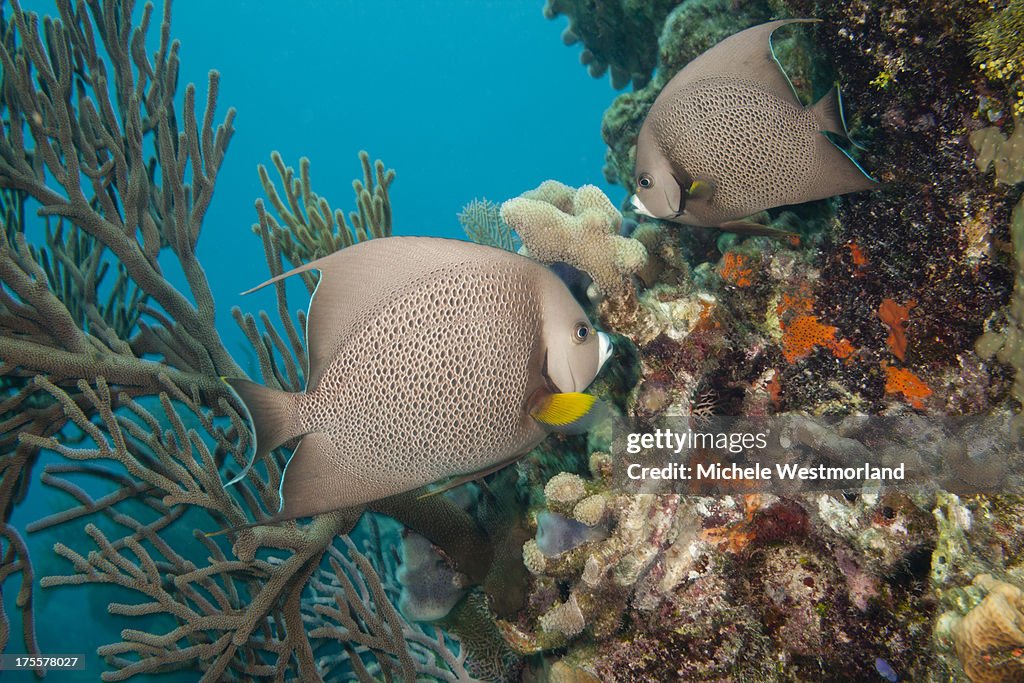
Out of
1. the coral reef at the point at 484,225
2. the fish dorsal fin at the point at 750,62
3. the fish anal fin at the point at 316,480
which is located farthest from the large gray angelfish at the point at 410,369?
the coral reef at the point at 484,225

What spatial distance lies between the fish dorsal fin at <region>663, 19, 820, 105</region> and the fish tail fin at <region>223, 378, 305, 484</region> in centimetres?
172

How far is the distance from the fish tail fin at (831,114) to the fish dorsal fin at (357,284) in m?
1.33

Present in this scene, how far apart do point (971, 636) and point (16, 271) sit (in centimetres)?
363

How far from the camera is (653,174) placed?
6.59 feet

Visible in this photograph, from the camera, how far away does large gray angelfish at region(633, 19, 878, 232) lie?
5.91 feet

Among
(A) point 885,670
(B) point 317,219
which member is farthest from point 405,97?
(A) point 885,670

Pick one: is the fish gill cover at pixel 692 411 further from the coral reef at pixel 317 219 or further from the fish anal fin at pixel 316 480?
the fish anal fin at pixel 316 480

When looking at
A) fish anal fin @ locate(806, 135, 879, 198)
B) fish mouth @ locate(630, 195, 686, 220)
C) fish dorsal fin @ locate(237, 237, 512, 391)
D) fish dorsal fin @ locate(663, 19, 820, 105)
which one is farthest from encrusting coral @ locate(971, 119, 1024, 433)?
fish dorsal fin @ locate(237, 237, 512, 391)

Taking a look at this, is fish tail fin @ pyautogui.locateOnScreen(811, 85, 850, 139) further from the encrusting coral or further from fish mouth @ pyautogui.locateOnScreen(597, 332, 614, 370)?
fish mouth @ pyautogui.locateOnScreen(597, 332, 614, 370)

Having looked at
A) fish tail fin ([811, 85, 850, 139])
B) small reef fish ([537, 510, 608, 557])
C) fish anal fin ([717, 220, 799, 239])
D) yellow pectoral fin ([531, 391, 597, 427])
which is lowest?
small reef fish ([537, 510, 608, 557])

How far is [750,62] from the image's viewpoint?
1.85 meters

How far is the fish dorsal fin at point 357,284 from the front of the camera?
143cm

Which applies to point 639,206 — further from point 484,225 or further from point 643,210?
point 484,225

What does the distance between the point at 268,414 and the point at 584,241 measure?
1.37 meters
